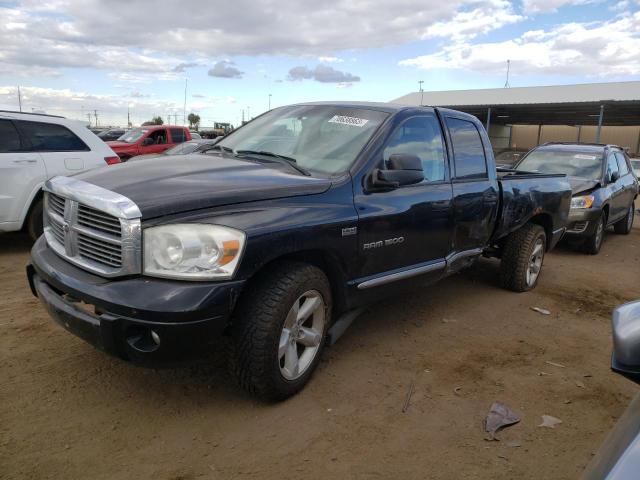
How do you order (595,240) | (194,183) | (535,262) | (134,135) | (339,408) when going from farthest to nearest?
(134,135) < (595,240) < (535,262) < (339,408) < (194,183)

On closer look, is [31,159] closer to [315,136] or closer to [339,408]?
[315,136]

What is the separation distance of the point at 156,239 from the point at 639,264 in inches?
306

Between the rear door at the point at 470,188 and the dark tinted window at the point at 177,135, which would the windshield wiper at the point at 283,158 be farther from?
the dark tinted window at the point at 177,135

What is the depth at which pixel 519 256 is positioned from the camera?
5.44 metres

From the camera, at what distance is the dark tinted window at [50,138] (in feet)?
21.0

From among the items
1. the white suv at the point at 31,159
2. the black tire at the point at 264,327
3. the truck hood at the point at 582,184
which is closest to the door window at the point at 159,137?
the white suv at the point at 31,159

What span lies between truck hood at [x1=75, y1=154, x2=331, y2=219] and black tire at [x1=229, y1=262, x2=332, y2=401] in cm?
47

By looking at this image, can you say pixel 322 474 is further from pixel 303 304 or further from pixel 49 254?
pixel 49 254

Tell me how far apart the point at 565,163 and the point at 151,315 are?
338 inches

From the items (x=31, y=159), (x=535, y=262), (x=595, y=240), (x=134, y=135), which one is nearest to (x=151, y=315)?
(x=535, y=262)

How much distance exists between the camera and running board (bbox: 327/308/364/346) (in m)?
3.38

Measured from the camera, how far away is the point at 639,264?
306 inches

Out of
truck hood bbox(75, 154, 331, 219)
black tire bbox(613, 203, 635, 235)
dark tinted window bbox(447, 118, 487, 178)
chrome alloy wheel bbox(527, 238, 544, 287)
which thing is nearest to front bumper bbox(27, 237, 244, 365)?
truck hood bbox(75, 154, 331, 219)

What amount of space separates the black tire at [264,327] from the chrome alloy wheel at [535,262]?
142 inches
